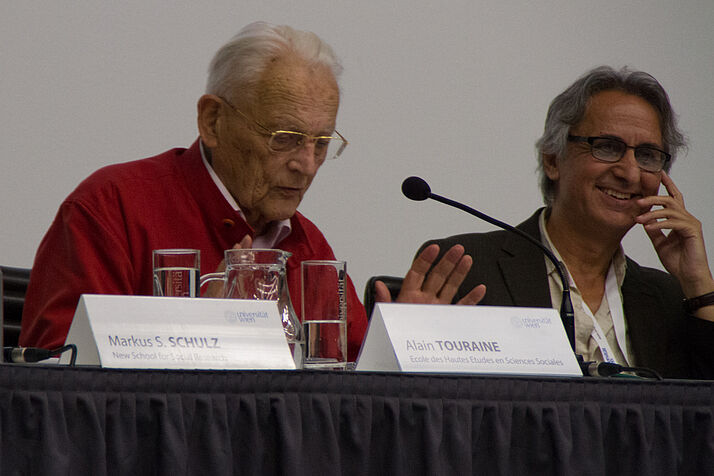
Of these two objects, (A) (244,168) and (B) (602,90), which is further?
(B) (602,90)

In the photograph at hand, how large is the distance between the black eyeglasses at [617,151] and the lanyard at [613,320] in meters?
0.25

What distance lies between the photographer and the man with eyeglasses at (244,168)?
166 centimetres

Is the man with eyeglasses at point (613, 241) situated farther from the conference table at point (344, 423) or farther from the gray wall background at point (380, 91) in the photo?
the conference table at point (344, 423)

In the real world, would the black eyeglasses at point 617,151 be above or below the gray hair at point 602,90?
below

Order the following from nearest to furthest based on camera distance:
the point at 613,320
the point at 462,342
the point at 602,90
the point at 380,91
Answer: the point at 462,342 → the point at 613,320 → the point at 602,90 → the point at 380,91

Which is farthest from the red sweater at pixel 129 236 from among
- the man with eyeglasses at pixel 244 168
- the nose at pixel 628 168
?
the nose at pixel 628 168

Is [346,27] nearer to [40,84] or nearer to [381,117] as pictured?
[381,117]

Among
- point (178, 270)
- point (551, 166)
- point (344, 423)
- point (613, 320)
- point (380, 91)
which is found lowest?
point (613, 320)

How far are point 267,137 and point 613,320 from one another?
0.86 meters

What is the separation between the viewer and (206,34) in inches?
88.8

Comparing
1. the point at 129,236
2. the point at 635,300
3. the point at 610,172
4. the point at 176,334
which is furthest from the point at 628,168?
the point at 176,334

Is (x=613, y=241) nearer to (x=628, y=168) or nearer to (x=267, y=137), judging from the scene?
(x=628, y=168)

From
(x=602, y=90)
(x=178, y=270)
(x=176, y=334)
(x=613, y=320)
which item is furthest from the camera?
(x=602, y=90)

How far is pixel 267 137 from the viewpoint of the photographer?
1800 millimetres
